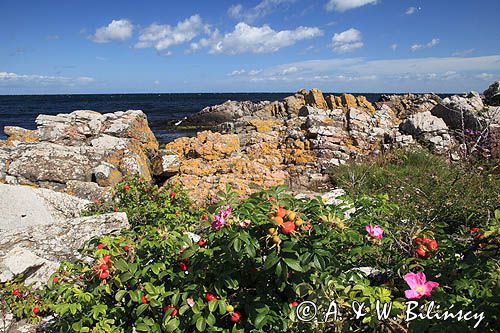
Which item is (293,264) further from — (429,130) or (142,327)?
(429,130)

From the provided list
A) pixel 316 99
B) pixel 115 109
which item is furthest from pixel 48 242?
pixel 115 109

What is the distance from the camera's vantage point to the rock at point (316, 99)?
2681 cm

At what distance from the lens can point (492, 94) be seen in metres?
16.8

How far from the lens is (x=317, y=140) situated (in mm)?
12742

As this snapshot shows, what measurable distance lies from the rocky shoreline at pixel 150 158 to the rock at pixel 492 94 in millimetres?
106

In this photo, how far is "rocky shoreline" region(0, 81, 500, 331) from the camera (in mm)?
4234

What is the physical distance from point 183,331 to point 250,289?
429 millimetres

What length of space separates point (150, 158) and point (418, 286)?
9.98m

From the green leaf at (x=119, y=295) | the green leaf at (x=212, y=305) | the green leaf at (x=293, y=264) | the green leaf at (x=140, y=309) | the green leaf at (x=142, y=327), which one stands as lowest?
the green leaf at (x=142, y=327)

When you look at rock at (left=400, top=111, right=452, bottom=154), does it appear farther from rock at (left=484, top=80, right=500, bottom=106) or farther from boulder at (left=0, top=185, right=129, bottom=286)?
boulder at (left=0, top=185, right=129, bottom=286)

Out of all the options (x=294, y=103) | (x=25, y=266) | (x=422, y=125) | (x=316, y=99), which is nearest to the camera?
(x=25, y=266)

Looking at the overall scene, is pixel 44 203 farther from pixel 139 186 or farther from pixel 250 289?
pixel 250 289

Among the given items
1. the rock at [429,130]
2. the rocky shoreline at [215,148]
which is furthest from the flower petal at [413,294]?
the rock at [429,130]

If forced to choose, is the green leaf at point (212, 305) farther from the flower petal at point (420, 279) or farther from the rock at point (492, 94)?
the rock at point (492, 94)
